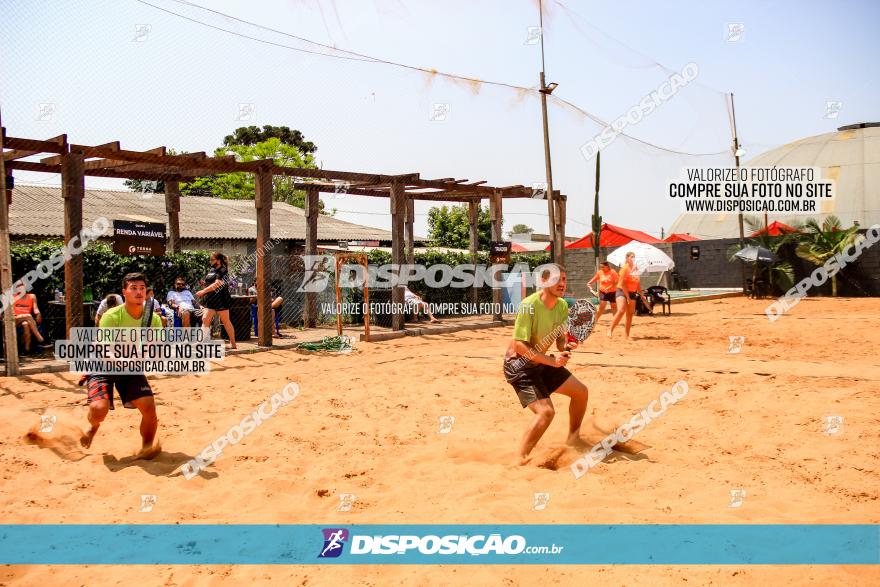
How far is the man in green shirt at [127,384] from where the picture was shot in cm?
604

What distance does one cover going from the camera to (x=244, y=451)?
6.50m

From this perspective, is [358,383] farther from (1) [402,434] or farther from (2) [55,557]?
(2) [55,557]

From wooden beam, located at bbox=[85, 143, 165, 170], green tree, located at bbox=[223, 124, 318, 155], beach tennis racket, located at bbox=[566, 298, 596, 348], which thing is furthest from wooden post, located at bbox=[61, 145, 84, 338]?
green tree, located at bbox=[223, 124, 318, 155]

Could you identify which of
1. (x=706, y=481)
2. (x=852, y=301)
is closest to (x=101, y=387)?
(x=706, y=481)

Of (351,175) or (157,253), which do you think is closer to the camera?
(157,253)

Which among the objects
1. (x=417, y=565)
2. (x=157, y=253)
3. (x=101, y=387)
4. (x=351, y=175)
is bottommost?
(x=417, y=565)

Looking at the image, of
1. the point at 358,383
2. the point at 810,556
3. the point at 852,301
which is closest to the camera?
the point at 810,556

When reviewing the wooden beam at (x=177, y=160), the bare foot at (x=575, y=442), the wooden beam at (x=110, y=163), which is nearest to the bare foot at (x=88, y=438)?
the bare foot at (x=575, y=442)

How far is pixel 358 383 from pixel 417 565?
5.31 metres

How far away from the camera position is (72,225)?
34.8 ft

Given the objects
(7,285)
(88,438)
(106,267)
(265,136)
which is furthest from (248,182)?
(88,438)

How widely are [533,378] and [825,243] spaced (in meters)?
25.5

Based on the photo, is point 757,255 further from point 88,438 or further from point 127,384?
point 88,438

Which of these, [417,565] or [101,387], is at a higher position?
[101,387]
